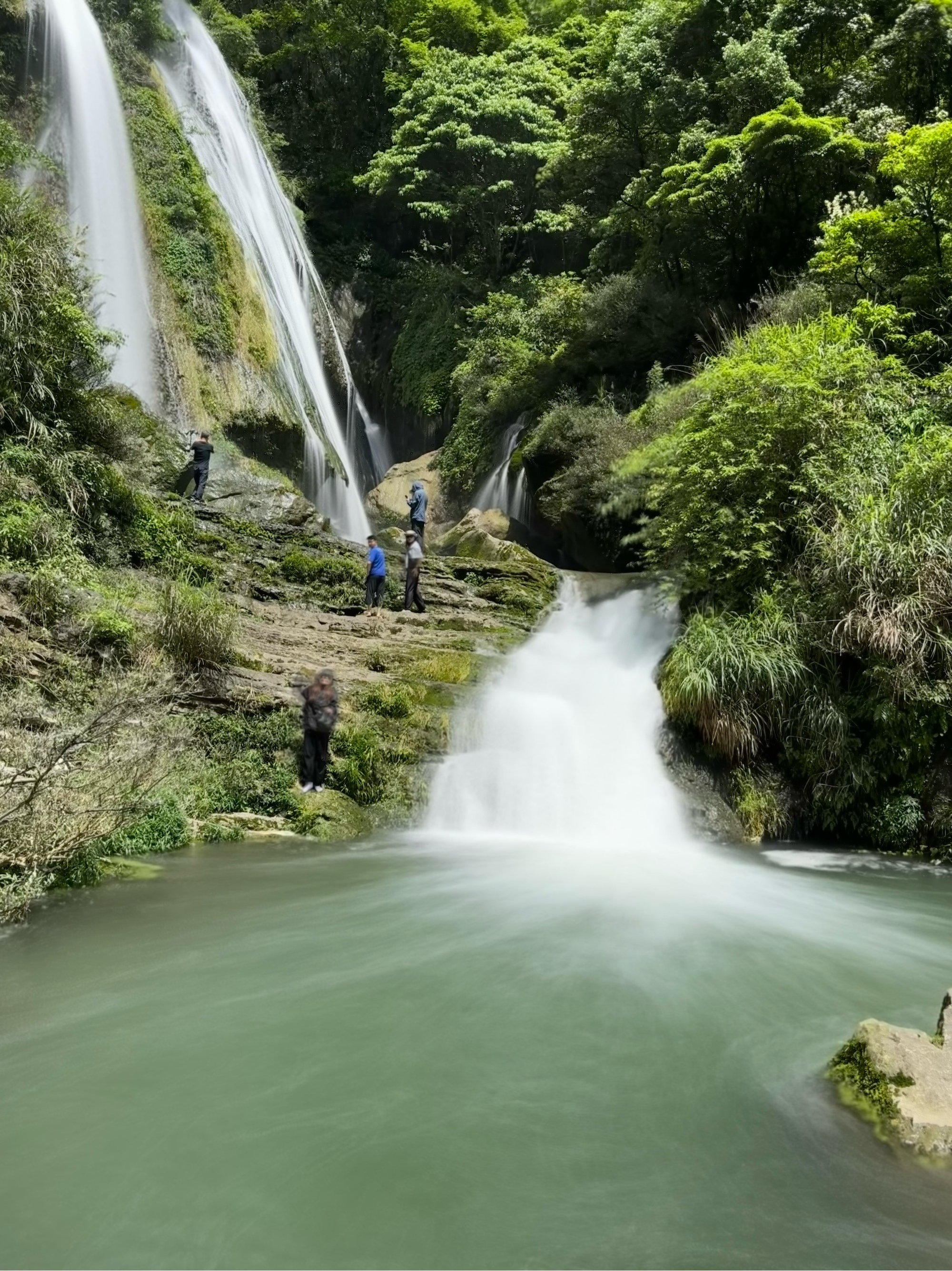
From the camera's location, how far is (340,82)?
103ft

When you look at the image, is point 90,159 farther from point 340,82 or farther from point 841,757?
point 841,757

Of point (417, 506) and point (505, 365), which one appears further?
point (505, 365)

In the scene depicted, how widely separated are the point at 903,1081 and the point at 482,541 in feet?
50.1

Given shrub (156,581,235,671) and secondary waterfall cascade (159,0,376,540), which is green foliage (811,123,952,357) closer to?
shrub (156,581,235,671)

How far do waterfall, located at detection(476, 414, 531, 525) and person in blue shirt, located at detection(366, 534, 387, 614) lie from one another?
23.3ft

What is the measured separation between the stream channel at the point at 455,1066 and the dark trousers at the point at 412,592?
258 inches

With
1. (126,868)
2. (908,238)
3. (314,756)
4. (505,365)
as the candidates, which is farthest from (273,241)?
(126,868)

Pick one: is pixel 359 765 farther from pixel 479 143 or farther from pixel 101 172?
pixel 479 143

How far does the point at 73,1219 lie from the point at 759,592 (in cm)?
975

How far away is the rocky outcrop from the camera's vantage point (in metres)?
3.31

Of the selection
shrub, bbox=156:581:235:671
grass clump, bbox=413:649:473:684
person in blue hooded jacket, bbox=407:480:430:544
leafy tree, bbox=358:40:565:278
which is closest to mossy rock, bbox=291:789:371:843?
shrub, bbox=156:581:235:671

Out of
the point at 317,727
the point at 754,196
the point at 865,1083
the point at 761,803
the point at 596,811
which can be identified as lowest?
the point at 596,811

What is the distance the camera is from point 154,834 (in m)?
7.98

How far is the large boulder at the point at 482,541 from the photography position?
56.1 feet
